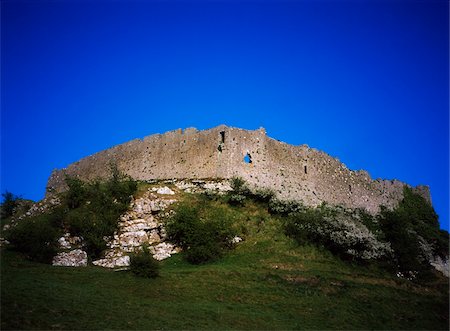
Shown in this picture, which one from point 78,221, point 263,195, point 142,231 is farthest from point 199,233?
point 78,221

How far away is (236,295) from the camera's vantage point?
83.9 ft

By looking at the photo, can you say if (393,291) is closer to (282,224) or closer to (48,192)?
(282,224)

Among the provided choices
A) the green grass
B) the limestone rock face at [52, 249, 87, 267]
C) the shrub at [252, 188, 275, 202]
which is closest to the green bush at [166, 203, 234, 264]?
the green grass

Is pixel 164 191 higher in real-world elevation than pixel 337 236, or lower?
higher

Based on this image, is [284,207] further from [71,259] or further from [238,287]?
[71,259]

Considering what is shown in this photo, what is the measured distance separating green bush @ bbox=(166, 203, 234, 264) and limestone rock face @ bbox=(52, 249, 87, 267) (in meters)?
5.81

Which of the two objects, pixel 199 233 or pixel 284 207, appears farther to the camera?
pixel 284 207

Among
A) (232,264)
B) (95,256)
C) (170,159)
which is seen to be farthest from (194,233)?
(170,159)

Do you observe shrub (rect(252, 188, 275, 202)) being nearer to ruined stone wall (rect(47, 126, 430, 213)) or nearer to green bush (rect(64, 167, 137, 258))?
ruined stone wall (rect(47, 126, 430, 213))

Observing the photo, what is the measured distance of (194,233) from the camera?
32.6 m

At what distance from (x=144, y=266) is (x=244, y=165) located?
15447mm

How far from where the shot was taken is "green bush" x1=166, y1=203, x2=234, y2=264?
3128 centimetres

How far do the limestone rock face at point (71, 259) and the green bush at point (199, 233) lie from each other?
19.1ft

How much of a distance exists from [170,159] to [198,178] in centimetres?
342
